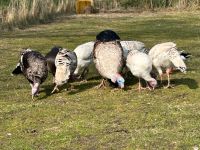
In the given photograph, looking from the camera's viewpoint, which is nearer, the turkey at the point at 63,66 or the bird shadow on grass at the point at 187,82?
the turkey at the point at 63,66

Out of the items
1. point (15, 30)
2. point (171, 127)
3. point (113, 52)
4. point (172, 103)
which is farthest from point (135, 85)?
point (15, 30)

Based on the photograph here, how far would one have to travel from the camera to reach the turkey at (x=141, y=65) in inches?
336

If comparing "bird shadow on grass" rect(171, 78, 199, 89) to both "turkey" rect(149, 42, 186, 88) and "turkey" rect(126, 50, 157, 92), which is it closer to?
"turkey" rect(149, 42, 186, 88)

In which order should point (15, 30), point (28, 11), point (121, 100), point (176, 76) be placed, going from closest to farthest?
point (121, 100), point (176, 76), point (15, 30), point (28, 11)

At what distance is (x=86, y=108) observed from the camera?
7.91 metres

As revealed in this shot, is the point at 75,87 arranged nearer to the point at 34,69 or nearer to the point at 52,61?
the point at 52,61

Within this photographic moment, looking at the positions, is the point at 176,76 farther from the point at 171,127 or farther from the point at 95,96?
the point at 171,127

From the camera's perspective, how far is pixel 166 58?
885 cm

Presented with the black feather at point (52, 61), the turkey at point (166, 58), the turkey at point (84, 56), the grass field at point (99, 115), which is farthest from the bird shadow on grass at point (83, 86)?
the turkey at point (166, 58)

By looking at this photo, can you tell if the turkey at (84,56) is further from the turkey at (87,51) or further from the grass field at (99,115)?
the grass field at (99,115)

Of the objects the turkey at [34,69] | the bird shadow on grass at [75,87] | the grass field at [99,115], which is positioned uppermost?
the turkey at [34,69]

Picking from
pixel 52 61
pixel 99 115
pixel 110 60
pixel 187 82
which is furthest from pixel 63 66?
pixel 187 82

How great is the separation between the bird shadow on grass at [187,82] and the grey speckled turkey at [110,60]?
3.91 feet

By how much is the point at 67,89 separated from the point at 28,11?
1217cm
